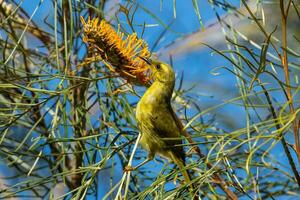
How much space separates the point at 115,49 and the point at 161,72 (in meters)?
0.15

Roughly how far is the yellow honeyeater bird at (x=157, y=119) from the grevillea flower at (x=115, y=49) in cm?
8

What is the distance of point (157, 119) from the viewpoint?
73cm

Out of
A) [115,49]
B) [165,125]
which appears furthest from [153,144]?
[115,49]

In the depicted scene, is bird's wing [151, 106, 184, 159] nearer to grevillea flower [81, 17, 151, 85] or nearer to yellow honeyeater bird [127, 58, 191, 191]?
yellow honeyeater bird [127, 58, 191, 191]

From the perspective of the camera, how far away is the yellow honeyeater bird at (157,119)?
27.9 inches

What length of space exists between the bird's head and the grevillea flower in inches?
3.3

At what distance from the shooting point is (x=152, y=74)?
2.27 ft

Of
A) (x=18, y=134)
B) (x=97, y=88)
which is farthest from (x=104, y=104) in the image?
(x=18, y=134)

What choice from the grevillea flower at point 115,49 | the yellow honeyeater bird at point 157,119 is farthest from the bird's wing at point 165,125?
the grevillea flower at point 115,49

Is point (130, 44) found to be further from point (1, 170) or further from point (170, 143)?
point (1, 170)

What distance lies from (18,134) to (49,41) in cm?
24

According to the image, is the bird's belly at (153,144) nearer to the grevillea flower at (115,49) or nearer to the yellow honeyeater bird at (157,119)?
the yellow honeyeater bird at (157,119)

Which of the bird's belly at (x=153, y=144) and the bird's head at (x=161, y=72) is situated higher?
the bird's head at (x=161, y=72)

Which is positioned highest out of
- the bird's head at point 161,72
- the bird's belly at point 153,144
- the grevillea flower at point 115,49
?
the grevillea flower at point 115,49
